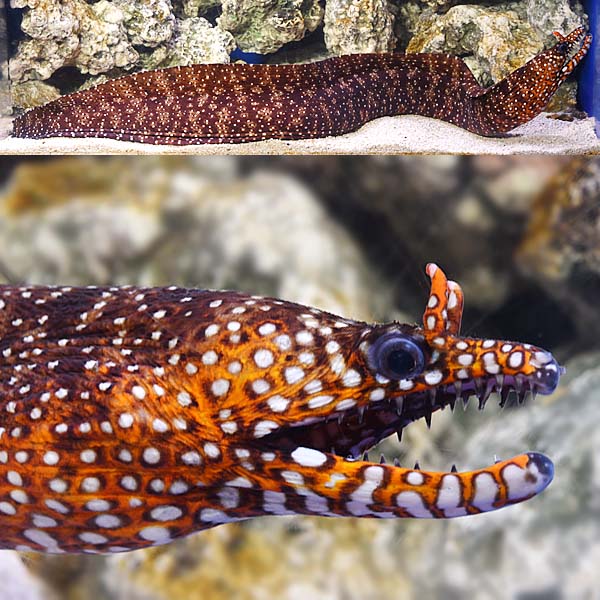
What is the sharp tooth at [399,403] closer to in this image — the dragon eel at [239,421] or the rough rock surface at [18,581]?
the dragon eel at [239,421]

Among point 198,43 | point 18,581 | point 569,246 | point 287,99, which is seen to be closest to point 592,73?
point 287,99

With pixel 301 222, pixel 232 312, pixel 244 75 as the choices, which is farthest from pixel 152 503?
pixel 244 75

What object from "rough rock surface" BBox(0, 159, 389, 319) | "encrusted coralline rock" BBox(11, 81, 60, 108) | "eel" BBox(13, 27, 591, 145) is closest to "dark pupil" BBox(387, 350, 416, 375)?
"rough rock surface" BBox(0, 159, 389, 319)

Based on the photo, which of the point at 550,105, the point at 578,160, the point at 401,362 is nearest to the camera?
the point at 401,362

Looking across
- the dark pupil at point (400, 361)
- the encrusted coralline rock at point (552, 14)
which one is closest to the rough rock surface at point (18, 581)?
the dark pupil at point (400, 361)

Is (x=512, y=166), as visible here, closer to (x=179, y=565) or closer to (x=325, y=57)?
(x=179, y=565)

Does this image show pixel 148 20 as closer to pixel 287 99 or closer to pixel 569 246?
pixel 287 99
